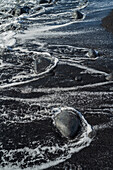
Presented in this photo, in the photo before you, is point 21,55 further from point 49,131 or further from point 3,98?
point 49,131

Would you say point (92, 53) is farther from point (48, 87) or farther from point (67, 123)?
point (67, 123)

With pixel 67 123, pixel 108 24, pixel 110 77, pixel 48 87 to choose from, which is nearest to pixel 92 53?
pixel 110 77

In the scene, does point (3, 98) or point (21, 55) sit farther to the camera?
point (21, 55)

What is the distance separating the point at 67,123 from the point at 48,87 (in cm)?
118

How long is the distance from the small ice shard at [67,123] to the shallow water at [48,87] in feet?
0.28

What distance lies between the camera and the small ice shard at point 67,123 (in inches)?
103

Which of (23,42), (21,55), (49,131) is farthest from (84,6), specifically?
(49,131)

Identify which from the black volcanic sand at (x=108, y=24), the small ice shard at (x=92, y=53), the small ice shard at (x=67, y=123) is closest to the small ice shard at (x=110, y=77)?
the small ice shard at (x=92, y=53)

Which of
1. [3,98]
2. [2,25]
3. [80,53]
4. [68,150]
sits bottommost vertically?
[68,150]

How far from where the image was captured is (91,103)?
3193 millimetres

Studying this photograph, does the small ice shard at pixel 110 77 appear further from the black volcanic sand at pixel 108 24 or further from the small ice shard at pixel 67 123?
the black volcanic sand at pixel 108 24

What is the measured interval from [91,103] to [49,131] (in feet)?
3.16

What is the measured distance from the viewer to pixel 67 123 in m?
2.65

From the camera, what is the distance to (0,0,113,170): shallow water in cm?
253
